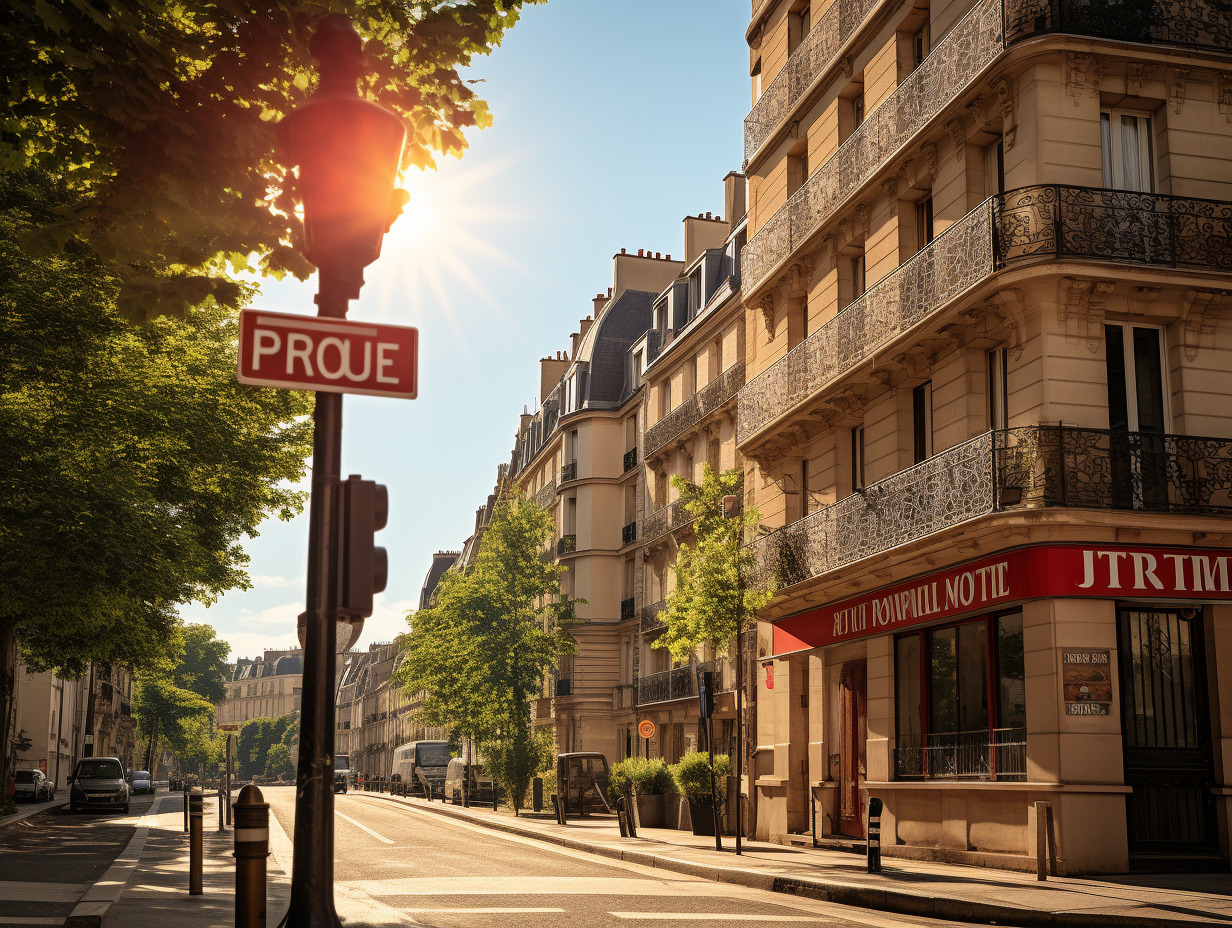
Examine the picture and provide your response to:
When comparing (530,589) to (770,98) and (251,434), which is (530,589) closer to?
(251,434)

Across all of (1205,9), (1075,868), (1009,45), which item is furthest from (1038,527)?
(1205,9)

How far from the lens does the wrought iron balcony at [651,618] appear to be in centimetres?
4100

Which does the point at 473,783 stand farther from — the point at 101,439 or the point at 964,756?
the point at 964,756

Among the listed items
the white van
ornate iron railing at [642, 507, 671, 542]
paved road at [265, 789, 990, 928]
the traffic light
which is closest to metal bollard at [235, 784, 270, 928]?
the traffic light

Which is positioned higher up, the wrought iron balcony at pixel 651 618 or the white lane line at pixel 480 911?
the wrought iron balcony at pixel 651 618

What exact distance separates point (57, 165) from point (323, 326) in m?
3.94

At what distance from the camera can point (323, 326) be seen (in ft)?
18.3

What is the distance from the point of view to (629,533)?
4766 centimetres

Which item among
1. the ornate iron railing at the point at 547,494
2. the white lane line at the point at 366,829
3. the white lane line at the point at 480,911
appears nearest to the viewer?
the white lane line at the point at 480,911

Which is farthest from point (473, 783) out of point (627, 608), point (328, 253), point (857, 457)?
point (328, 253)

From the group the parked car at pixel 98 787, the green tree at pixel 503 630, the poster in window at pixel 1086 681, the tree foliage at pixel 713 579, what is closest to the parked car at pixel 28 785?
the parked car at pixel 98 787

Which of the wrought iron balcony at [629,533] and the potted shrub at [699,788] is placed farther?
the wrought iron balcony at [629,533]

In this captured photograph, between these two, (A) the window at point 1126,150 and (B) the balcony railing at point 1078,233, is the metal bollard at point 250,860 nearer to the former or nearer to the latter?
(B) the balcony railing at point 1078,233

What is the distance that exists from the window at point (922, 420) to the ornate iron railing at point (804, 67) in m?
6.94
